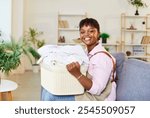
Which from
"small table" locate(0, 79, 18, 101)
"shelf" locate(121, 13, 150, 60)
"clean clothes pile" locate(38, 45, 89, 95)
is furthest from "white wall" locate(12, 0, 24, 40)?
"clean clothes pile" locate(38, 45, 89, 95)

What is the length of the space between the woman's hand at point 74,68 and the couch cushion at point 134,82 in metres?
0.40

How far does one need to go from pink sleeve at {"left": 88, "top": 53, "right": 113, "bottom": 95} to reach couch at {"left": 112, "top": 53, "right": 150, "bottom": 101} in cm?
21

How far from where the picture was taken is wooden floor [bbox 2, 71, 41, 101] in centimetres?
422

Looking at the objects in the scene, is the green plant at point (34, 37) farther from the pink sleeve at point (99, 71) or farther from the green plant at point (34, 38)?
the pink sleeve at point (99, 71)

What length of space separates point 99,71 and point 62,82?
0.76 ft

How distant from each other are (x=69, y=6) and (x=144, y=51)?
7.57ft

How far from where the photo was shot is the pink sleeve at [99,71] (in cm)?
165

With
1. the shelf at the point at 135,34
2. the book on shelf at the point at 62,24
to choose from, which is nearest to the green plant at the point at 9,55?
the book on shelf at the point at 62,24

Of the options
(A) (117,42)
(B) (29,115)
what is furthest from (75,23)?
(B) (29,115)

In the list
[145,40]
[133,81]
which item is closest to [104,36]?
[145,40]

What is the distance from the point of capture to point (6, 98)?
3.17 metres

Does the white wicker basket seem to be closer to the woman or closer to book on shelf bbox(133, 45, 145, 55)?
the woman

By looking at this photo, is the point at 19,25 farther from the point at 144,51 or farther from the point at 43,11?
the point at 144,51

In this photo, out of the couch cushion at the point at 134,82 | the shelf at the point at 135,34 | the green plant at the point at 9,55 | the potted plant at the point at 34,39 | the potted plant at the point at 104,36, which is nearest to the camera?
the couch cushion at the point at 134,82
